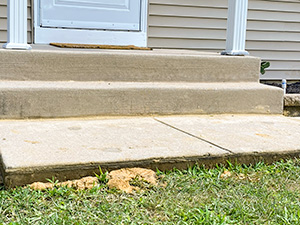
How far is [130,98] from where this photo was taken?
2875mm

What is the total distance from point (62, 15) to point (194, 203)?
10.5ft

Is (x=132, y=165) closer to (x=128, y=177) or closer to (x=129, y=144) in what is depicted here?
(x=128, y=177)

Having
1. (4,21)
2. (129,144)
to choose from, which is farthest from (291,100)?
(4,21)

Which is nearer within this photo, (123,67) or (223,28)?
(123,67)

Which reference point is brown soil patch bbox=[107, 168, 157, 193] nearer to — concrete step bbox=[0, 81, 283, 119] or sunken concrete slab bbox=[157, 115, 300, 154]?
sunken concrete slab bbox=[157, 115, 300, 154]

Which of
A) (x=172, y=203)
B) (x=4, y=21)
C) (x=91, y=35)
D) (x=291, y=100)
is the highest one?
(x=4, y=21)

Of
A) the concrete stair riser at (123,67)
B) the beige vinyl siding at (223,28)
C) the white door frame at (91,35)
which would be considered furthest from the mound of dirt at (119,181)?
the beige vinyl siding at (223,28)

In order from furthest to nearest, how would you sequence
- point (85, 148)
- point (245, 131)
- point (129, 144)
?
point (245, 131), point (129, 144), point (85, 148)

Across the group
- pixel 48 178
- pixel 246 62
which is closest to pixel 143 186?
pixel 48 178

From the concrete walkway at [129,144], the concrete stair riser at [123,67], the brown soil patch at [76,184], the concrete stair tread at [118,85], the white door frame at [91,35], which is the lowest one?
the brown soil patch at [76,184]

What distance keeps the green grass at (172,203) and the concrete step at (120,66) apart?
1.30 meters

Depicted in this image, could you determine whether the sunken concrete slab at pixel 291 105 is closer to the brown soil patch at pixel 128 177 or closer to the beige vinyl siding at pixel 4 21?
the brown soil patch at pixel 128 177

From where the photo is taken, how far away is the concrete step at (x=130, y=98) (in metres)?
2.64

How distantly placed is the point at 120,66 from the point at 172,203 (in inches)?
64.1
